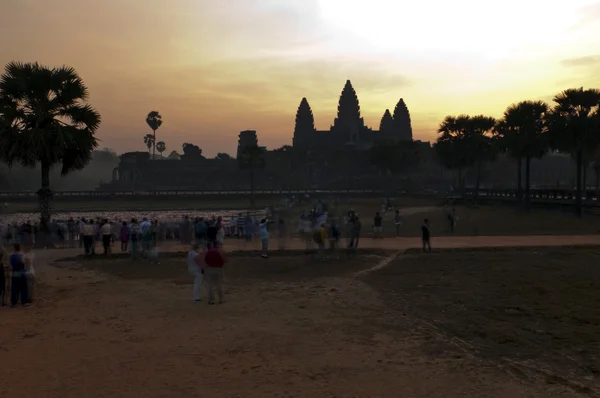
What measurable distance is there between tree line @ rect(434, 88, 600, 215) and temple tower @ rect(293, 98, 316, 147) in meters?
86.5

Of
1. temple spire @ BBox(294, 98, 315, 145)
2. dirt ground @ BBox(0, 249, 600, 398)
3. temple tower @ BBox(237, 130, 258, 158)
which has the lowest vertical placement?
dirt ground @ BBox(0, 249, 600, 398)

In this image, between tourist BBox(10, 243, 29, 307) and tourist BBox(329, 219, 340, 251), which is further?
tourist BBox(329, 219, 340, 251)

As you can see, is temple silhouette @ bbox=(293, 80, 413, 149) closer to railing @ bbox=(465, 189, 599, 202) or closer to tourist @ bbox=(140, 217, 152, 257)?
railing @ bbox=(465, 189, 599, 202)

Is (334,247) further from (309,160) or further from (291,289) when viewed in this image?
(309,160)

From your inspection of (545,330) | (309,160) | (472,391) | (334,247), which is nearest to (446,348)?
(472,391)

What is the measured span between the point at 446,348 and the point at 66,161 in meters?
18.7

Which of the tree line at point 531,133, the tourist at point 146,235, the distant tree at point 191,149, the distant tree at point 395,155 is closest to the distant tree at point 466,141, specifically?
the tree line at point 531,133

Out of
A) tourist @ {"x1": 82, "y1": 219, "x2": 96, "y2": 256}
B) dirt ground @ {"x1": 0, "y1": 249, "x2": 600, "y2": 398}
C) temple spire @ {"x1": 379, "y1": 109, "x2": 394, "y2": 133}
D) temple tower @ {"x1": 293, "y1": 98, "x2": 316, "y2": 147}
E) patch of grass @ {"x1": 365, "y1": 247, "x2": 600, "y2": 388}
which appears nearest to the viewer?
dirt ground @ {"x1": 0, "y1": 249, "x2": 600, "y2": 398}

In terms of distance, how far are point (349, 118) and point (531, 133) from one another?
101 m

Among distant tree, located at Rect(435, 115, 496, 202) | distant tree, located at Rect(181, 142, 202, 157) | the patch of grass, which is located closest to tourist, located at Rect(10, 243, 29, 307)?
the patch of grass

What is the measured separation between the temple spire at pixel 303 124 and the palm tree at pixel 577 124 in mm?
107365

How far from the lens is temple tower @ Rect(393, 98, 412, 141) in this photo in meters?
140

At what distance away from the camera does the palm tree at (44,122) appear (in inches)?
774

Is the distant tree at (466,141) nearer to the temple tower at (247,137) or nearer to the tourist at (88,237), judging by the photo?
the tourist at (88,237)
